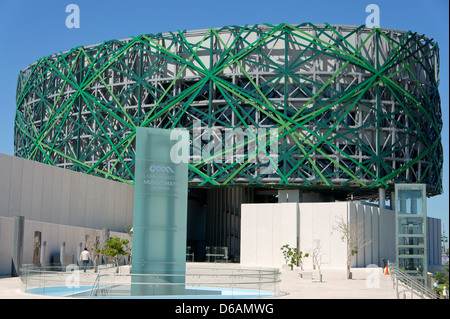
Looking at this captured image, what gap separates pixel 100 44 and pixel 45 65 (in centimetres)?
792


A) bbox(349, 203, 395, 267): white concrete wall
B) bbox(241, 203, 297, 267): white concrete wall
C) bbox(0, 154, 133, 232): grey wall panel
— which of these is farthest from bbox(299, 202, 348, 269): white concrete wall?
bbox(0, 154, 133, 232): grey wall panel

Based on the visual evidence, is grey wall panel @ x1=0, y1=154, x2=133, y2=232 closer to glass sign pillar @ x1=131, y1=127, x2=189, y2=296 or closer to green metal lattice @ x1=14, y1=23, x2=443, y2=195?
green metal lattice @ x1=14, y1=23, x2=443, y2=195

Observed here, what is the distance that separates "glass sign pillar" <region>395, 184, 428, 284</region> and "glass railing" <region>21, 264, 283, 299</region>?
833 inches

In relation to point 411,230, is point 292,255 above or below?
below

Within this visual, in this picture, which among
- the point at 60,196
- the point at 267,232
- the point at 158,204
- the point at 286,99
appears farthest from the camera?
the point at 286,99

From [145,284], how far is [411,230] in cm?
2605

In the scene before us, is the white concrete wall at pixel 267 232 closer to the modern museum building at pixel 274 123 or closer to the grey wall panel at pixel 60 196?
the modern museum building at pixel 274 123

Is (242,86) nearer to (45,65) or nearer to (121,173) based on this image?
(121,173)

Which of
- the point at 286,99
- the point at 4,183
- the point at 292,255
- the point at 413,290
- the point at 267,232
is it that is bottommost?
the point at 413,290

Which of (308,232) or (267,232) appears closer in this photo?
(308,232)

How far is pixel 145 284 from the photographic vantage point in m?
21.5

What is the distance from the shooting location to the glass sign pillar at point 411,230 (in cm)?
4209

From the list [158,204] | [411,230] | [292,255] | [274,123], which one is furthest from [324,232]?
[158,204]

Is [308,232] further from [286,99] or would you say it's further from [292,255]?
[286,99]
